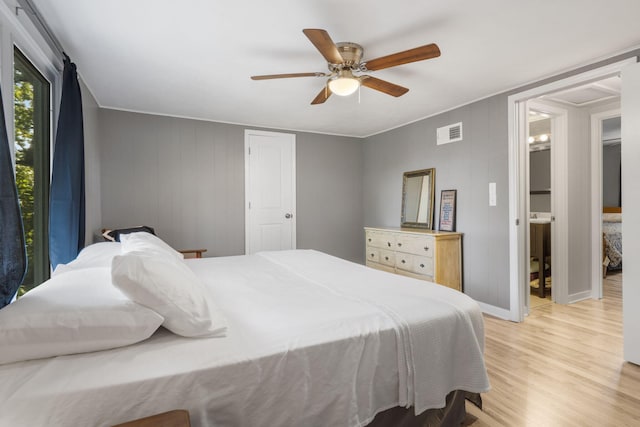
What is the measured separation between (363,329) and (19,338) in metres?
1.16

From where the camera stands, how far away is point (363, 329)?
4.38 feet

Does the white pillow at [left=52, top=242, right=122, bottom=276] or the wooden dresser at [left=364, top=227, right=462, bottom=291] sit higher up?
the white pillow at [left=52, top=242, right=122, bottom=276]

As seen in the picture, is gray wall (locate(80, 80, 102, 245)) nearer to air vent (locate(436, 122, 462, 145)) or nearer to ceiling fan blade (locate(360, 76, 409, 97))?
ceiling fan blade (locate(360, 76, 409, 97))

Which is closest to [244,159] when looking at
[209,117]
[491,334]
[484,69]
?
[209,117]

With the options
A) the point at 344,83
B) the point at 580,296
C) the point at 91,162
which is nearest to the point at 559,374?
the point at 580,296

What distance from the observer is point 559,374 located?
7.29 ft

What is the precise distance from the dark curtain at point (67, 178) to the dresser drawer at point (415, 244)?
3312 mm

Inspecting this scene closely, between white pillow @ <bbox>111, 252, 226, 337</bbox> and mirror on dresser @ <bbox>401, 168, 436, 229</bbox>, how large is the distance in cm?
347

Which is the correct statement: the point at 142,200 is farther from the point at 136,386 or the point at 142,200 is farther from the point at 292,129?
the point at 136,386

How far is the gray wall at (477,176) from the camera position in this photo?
133 inches

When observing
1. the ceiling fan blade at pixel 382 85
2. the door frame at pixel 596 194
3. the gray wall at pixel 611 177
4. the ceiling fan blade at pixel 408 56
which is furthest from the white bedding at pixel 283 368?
the gray wall at pixel 611 177

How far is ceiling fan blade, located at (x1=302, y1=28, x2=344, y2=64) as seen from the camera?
1780mm

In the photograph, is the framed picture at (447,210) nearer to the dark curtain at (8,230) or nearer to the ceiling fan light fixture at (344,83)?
the ceiling fan light fixture at (344,83)

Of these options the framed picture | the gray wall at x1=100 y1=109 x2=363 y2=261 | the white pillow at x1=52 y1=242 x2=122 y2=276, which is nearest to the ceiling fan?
the white pillow at x1=52 y1=242 x2=122 y2=276
